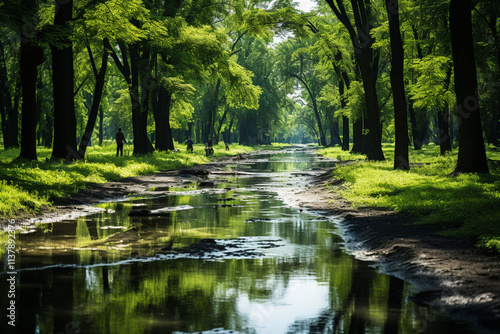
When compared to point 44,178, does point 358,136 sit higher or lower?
higher

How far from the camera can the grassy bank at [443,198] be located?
9594mm

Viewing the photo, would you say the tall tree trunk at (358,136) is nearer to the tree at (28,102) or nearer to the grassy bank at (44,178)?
the grassy bank at (44,178)

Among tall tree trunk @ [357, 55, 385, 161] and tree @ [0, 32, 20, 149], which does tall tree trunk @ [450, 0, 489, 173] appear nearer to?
tall tree trunk @ [357, 55, 385, 161]

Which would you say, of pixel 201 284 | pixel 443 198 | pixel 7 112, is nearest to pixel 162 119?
pixel 7 112

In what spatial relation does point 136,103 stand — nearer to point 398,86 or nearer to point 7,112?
point 398,86

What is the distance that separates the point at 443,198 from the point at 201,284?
28.1ft

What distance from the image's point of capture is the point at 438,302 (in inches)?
253

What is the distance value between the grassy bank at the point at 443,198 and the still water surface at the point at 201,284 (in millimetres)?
2142

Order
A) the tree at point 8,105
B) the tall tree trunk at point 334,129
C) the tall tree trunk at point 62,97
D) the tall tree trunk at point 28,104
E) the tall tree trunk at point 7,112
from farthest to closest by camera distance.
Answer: the tall tree trunk at point 334,129
the tall tree trunk at point 7,112
the tree at point 8,105
the tall tree trunk at point 62,97
the tall tree trunk at point 28,104

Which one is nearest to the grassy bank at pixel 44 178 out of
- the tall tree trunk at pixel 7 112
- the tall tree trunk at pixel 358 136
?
the tall tree trunk at pixel 7 112

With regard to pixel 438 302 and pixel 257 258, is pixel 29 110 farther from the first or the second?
pixel 438 302

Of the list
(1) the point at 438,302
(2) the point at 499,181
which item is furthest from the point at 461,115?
(1) the point at 438,302

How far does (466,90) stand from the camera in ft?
58.9

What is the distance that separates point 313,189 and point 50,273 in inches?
549
